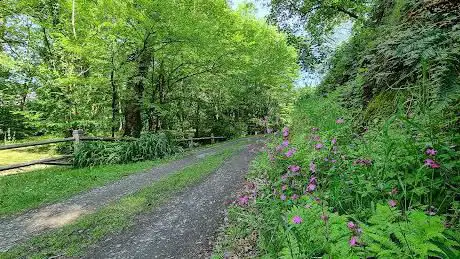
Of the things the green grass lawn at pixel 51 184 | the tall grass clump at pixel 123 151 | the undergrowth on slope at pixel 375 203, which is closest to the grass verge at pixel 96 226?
the green grass lawn at pixel 51 184

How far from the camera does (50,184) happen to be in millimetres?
7285

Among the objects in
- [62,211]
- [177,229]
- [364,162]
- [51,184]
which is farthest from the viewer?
[51,184]

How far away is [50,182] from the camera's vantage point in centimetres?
748

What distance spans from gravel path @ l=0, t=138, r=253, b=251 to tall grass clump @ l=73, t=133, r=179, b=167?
7.96 ft

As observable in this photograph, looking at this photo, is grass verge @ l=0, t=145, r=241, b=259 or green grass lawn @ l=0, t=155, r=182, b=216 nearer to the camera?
grass verge @ l=0, t=145, r=241, b=259

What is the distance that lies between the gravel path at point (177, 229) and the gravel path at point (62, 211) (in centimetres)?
131

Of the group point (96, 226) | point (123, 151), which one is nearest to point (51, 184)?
point (123, 151)

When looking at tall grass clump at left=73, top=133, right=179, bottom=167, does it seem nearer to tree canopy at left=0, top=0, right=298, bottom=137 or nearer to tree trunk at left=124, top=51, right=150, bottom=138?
tree canopy at left=0, top=0, right=298, bottom=137

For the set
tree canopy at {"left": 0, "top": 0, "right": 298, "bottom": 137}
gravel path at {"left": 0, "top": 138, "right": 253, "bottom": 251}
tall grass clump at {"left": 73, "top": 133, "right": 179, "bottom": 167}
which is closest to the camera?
gravel path at {"left": 0, "top": 138, "right": 253, "bottom": 251}

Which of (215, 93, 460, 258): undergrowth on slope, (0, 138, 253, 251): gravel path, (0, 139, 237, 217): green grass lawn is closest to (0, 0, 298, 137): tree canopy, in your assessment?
(0, 139, 237, 217): green grass lawn

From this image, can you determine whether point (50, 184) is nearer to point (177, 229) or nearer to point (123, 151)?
point (123, 151)

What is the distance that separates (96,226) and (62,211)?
1.33 metres

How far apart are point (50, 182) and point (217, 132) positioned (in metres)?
13.4

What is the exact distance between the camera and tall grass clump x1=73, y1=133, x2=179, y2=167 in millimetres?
9641
